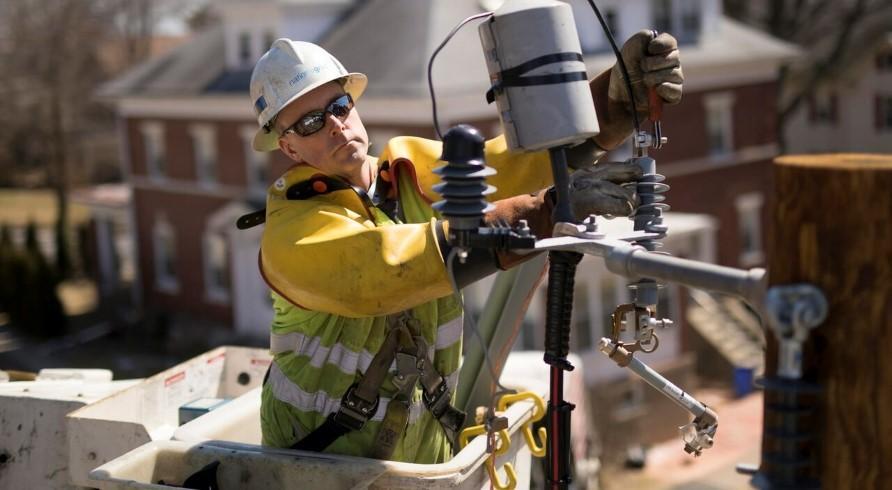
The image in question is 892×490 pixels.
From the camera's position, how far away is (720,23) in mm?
29203

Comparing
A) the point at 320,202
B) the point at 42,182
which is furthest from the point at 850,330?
the point at 42,182

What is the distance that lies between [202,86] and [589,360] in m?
12.2

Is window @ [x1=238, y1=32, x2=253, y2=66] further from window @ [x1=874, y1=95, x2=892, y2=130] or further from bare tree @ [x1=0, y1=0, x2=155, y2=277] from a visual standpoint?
window @ [x1=874, y1=95, x2=892, y2=130]

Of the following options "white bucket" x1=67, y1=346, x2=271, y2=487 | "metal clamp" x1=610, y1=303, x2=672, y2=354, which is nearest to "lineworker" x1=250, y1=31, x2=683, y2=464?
"metal clamp" x1=610, y1=303, x2=672, y2=354

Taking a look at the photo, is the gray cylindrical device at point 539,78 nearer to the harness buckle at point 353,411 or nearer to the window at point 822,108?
the harness buckle at point 353,411

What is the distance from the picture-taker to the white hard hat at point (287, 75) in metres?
3.61

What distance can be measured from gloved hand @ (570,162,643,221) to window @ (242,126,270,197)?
78.9 ft

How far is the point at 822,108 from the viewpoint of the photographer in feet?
131

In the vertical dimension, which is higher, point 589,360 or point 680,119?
point 680,119

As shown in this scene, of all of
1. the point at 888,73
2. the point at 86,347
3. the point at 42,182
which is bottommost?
the point at 86,347

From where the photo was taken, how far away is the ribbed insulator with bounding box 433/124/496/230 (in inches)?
116

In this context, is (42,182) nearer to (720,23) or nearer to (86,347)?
→ (86,347)

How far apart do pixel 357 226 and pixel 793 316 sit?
1.35 metres

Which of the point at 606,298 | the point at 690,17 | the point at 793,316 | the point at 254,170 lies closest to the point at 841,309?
the point at 793,316
